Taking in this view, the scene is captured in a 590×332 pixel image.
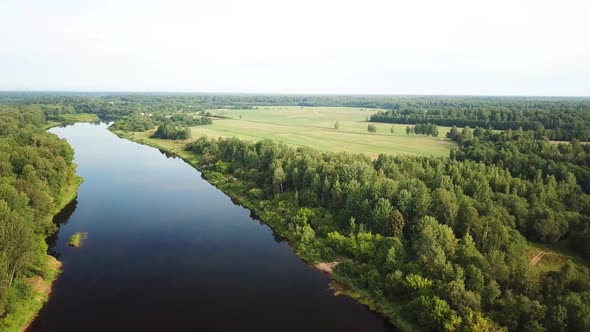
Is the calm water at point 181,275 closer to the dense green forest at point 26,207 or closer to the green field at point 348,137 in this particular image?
the dense green forest at point 26,207

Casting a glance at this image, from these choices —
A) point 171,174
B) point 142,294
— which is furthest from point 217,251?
point 171,174

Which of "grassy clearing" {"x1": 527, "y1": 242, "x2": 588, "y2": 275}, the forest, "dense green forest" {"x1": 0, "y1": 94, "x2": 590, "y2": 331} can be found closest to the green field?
the forest

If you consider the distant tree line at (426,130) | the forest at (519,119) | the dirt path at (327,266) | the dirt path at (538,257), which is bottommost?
the dirt path at (327,266)

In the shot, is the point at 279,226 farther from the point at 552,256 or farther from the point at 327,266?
the point at 552,256

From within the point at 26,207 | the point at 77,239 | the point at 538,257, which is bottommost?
the point at 77,239

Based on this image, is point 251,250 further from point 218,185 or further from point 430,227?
point 218,185

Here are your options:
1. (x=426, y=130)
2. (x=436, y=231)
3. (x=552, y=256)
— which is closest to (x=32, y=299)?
(x=436, y=231)

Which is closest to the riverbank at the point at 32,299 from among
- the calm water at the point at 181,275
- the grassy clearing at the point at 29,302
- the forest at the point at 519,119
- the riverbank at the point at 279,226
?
the grassy clearing at the point at 29,302

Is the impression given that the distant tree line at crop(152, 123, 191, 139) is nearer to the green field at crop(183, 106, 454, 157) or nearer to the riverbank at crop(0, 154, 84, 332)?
the green field at crop(183, 106, 454, 157)
